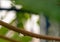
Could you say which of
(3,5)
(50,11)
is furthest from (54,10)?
(3,5)

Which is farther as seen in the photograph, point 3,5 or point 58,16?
point 3,5

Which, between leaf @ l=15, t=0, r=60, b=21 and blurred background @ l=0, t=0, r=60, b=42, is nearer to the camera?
leaf @ l=15, t=0, r=60, b=21

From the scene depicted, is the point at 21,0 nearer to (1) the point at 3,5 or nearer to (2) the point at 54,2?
(2) the point at 54,2

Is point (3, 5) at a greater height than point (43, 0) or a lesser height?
greater

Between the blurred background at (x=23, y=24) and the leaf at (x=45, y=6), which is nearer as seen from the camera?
the leaf at (x=45, y=6)

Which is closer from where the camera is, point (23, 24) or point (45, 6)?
point (45, 6)

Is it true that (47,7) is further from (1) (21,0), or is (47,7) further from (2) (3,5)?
(2) (3,5)

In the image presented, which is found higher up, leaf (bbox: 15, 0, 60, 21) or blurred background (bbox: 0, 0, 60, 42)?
blurred background (bbox: 0, 0, 60, 42)

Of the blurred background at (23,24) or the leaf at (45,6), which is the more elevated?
the blurred background at (23,24)

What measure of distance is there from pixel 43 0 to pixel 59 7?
0.07 feet

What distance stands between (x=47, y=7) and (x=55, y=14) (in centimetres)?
1

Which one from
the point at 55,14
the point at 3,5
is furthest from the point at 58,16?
the point at 3,5

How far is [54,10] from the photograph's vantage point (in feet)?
0.52

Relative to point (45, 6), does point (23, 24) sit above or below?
above
